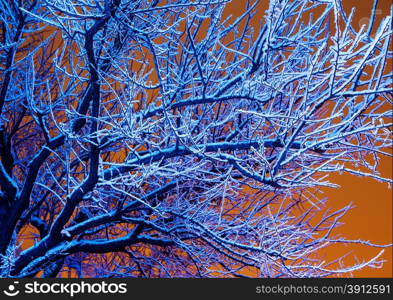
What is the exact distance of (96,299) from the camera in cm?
368

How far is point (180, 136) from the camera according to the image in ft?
10.4

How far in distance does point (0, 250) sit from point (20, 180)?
7.10 ft

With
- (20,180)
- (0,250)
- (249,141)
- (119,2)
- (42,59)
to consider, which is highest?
(42,59)

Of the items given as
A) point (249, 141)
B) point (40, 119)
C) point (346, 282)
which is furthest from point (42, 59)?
point (346, 282)

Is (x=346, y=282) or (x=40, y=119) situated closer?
(x=346, y=282)

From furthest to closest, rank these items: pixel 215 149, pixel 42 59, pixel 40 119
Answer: pixel 42 59, pixel 40 119, pixel 215 149

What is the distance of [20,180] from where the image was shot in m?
6.79

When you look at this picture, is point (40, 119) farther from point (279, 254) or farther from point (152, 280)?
point (279, 254)

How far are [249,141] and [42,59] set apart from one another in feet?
13.0

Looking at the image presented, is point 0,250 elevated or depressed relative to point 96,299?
elevated

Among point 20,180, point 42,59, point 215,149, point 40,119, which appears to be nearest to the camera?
point 215,149

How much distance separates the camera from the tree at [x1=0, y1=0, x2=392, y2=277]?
3.26 metres

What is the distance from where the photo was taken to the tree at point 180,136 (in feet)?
10.7

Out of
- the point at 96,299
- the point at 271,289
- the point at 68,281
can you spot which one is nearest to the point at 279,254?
the point at 271,289
